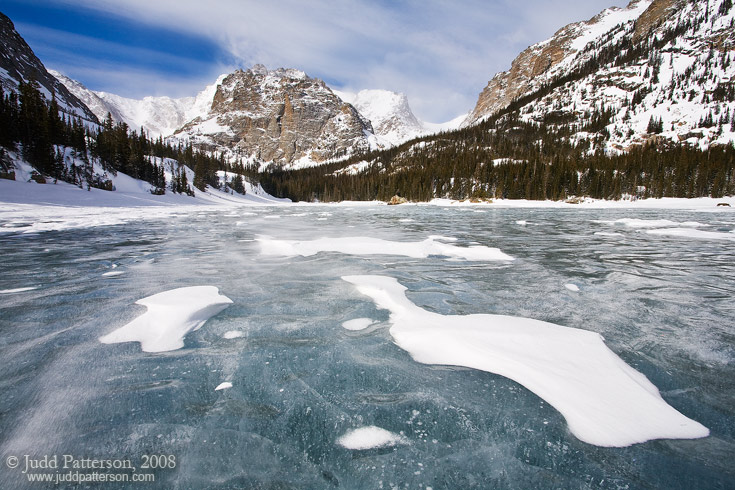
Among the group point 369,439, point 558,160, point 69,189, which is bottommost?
point 369,439

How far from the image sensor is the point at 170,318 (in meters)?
3.69

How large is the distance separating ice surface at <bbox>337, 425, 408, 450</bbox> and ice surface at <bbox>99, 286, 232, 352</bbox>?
2149 millimetres

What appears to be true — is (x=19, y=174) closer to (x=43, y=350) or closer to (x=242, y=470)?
(x=43, y=350)

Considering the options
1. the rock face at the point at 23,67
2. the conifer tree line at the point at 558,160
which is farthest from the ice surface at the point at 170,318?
the rock face at the point at 23,67

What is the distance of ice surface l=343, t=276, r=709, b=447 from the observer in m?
2.04

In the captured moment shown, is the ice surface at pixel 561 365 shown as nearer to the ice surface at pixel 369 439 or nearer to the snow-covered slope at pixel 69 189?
the ice surface at pixel 369 439

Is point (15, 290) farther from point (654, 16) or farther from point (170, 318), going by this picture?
point (654, 16)

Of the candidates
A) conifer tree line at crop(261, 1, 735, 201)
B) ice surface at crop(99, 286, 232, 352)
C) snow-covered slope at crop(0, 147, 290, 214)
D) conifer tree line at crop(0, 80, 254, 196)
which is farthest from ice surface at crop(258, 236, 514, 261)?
conifer tree line at crop(261, 1, 735, 201)

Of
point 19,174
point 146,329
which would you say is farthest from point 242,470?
point 19,174

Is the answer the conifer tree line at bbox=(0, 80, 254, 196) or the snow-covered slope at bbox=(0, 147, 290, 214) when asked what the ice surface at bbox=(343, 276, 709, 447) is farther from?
the conifer tree line at bbox=(0, 80, 254, 196)

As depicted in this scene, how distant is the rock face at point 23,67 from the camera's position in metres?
109

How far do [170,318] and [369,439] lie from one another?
2.98m

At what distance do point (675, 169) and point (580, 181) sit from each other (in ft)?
51.0

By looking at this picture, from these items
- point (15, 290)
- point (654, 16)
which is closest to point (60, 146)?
point (15, 290)
